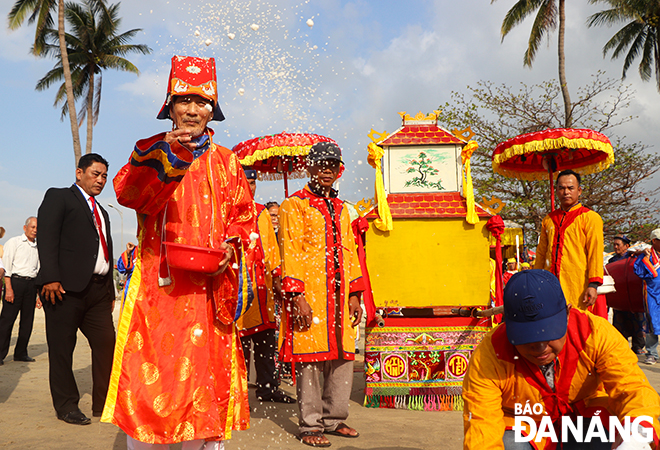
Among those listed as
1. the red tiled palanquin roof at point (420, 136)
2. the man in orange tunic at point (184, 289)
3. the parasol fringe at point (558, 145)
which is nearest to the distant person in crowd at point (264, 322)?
the red tiled palanquin roof at point (420, 136)

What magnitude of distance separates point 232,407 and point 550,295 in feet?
5.18

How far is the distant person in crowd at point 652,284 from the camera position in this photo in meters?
8.41

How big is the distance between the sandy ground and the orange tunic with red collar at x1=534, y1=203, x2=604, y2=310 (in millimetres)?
1530

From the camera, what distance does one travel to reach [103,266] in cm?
470

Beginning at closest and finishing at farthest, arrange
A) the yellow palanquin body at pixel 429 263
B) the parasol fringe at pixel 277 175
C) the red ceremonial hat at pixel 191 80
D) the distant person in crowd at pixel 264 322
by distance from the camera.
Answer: the red ceremonial hat at pixel 191 80
the distant person in crowd at pixel 264 322
the yellow palanquin body at pixel 429 263
the parasol fringe at pixel 277 175

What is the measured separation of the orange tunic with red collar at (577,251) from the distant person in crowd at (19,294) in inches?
270

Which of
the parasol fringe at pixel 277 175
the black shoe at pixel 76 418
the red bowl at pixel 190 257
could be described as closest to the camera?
the red bowl at pixel 190 257

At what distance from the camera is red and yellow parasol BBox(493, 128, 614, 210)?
534cm

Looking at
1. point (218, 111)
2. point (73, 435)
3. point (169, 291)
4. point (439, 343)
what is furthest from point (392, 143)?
point (73, 435)

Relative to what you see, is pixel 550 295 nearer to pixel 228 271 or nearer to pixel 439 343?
pixel 228 271

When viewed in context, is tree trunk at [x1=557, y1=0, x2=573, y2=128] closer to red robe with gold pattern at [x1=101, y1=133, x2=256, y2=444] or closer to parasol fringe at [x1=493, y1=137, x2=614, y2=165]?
parasol fringe at [x1=493, y1=137, x2=614, y2=165]

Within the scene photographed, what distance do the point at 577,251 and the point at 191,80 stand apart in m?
3.62

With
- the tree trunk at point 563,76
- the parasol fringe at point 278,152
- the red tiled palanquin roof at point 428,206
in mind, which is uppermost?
the tree trunk at point 563,76

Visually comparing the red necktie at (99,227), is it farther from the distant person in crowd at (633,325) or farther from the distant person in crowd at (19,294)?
the distant person in crowd at (633,325)
